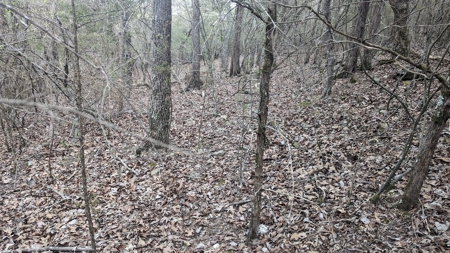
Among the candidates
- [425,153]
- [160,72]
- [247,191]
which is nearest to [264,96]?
[425,153]

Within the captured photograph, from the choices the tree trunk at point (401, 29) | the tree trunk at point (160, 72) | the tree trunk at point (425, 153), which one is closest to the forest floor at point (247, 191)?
the tree trunk at point (425, 153)

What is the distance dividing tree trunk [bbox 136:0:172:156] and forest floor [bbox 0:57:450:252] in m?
0.65

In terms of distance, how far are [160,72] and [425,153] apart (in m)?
4.85

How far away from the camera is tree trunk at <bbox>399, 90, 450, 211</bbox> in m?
2.75

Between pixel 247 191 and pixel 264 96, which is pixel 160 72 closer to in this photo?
pixel 247 191

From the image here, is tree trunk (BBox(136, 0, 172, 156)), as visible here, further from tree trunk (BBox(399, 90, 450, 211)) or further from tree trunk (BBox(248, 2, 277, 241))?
tree trunk (BBox(399, 90, 450, 211))

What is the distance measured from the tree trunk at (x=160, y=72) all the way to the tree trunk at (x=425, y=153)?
438cm

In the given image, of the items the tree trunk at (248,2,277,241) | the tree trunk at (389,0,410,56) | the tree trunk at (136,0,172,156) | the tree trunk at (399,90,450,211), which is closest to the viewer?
the tree trunk at (248,2,277,241)

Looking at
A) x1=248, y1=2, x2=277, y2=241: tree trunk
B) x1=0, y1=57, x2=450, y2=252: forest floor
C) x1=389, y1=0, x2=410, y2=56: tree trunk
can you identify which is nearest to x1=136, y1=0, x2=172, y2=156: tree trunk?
x1=0, y1=57, x2=450, y2=252: forest floor

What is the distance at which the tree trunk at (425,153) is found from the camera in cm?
275

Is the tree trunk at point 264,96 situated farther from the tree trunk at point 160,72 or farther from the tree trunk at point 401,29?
the tree trunk at point 401,29

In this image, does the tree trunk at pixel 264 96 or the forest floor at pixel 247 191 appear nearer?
the tree trunk at pixel 264 96

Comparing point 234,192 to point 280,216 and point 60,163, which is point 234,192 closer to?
point 280,216

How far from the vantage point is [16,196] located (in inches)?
203
